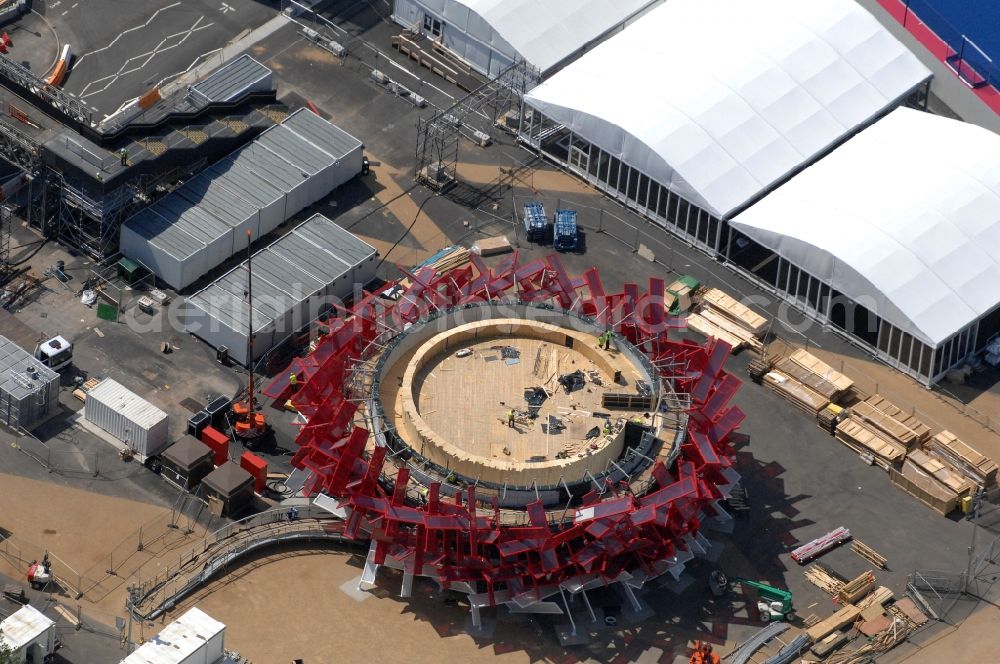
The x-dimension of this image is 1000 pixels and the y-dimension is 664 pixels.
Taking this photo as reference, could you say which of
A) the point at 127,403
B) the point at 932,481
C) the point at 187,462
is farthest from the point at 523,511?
the point at 932,481

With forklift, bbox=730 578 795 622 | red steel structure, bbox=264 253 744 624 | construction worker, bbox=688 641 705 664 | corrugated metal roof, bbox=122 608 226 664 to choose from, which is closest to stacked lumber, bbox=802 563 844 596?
forklift, bbox=730 578 795 622

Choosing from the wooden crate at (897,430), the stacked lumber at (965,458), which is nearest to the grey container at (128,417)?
the wooden crate at (897,430)

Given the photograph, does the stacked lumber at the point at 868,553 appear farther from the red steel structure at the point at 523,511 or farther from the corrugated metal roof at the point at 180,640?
the corrugated metal roof at the point at 180,640

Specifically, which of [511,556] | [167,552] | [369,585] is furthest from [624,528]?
[167,552]

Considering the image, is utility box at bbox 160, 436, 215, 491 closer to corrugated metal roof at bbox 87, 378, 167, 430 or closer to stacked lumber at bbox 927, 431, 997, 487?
corrugated metal roof at bbox 87, 378, 167, 430

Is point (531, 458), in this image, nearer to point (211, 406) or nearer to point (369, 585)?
point (369, 585)

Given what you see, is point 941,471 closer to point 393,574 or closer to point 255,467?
point 393,574
